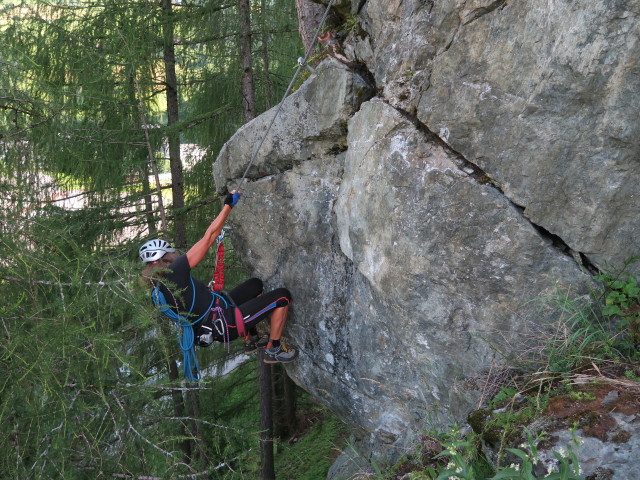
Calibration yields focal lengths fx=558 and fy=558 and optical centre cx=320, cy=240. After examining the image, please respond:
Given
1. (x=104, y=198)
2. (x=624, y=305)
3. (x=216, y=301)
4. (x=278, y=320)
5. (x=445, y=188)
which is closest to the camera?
(x=624, y=305)

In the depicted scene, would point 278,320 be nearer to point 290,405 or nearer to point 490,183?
point 490,183

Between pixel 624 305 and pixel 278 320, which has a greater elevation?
pixel 624 305

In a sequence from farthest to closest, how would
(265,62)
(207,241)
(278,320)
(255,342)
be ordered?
(265,62) < (255,342) < (278,320) < (207,241)

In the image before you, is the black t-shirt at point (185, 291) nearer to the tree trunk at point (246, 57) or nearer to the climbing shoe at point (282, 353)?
the climbing shoe at point (282, 353)

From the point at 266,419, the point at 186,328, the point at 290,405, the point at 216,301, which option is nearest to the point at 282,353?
the point at 216,301

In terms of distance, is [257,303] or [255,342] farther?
[255,342]

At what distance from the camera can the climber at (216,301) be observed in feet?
17.0

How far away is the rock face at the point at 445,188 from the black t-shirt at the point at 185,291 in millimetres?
961

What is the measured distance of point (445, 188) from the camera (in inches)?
164

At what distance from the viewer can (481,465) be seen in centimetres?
304

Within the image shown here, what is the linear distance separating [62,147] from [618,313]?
22.0ft

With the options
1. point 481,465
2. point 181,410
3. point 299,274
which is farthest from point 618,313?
point 181,410

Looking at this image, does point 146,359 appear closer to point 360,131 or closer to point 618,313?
point 360,131

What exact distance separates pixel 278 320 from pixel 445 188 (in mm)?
2520
